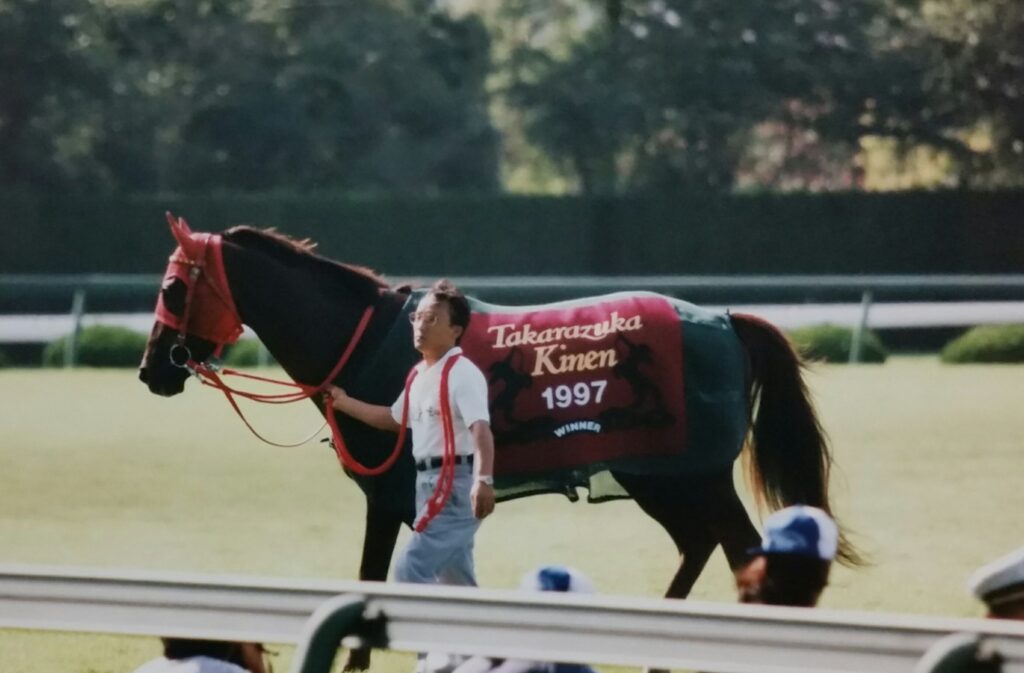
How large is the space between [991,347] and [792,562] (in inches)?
609

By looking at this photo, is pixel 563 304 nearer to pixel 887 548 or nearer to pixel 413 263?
pixel 887 548

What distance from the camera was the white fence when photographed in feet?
10.8

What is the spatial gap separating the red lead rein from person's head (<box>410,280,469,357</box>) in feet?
0.24

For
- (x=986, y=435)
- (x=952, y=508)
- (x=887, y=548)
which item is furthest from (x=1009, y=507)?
(x=986, y=435)

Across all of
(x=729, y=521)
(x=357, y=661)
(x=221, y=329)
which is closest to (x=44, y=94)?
(x=221, y=329)

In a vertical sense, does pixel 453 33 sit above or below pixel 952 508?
below

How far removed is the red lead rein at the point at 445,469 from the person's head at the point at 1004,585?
2466 mm

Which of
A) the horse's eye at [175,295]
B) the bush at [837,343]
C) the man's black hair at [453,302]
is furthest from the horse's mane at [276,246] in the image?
the bush at [837,343]

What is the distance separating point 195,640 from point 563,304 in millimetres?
3032

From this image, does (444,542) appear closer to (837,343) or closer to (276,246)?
(276,246)

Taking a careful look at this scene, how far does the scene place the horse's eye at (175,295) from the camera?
6727 mm

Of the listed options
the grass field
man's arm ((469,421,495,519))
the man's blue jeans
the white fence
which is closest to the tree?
the grass field

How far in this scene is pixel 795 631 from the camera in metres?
3.35

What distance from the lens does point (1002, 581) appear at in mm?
3309
